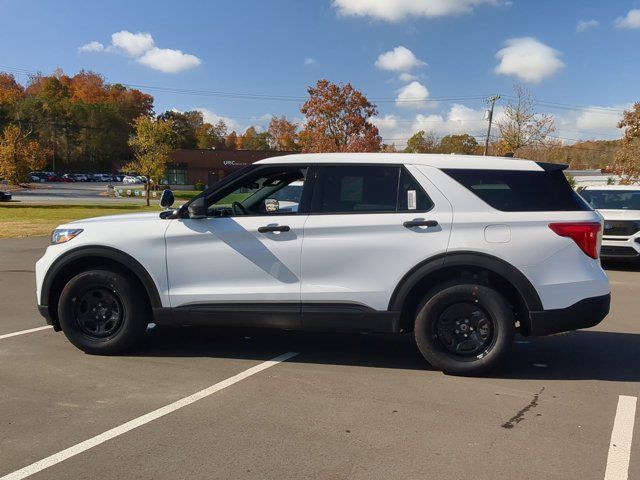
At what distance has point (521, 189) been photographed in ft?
15.7

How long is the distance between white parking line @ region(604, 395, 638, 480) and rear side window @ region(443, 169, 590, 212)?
158 cm


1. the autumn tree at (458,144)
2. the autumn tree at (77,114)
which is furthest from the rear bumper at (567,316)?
the autumn tree at (77,114)

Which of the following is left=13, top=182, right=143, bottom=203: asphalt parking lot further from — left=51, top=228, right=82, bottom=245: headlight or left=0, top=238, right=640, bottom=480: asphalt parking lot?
left=0, top=238, right=640, bottom=480: asphalt parking lot

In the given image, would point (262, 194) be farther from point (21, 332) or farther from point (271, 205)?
point (21, 332)

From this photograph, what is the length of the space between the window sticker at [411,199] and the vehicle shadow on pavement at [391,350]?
147 cm

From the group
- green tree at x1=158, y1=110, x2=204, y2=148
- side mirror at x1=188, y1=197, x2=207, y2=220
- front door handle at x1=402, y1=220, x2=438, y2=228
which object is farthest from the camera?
green tree at x1=158, y1=110, x2=204, y2=148

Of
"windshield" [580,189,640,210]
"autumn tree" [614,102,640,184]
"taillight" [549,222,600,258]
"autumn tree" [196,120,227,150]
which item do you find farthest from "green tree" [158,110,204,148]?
"taillight" [549,222,600,258]

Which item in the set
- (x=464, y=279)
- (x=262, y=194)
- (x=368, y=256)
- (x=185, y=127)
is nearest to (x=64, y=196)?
(x=262, y=194)

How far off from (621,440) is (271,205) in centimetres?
330

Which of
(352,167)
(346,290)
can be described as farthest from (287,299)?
(352,167)

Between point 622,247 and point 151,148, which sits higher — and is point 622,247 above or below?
below

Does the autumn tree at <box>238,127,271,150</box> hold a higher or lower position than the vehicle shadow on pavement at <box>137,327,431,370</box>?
higher

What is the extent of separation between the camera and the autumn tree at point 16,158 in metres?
35.0

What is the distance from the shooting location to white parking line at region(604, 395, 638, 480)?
323 cm
